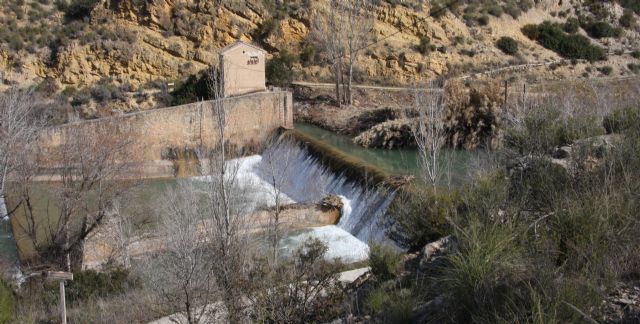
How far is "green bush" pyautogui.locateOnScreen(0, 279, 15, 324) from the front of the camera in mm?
9977

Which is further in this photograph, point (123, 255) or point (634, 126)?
point (123, 255)

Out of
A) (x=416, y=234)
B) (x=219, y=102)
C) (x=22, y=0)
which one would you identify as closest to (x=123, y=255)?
(x=219, y=102)

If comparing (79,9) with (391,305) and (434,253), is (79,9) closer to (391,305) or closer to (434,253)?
(434,253)

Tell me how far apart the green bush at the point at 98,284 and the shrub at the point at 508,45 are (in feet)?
94.3

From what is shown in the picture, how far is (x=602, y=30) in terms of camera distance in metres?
39.8

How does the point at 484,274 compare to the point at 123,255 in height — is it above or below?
above

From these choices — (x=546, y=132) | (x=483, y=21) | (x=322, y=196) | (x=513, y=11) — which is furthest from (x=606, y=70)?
(x=546, y=132)

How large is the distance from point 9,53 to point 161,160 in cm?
1482

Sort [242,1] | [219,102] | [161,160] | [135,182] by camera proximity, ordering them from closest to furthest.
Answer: [219,102] < [135,182] < [161,160] < [242,1]

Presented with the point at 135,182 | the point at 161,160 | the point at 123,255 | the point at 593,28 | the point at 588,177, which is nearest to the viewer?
the point at 588,177

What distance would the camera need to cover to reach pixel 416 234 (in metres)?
9.38

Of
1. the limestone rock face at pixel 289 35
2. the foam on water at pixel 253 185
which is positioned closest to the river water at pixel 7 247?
the foam on water at pixel 253 185

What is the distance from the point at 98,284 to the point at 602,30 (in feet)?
117

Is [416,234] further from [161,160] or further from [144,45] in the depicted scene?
[144,45]
